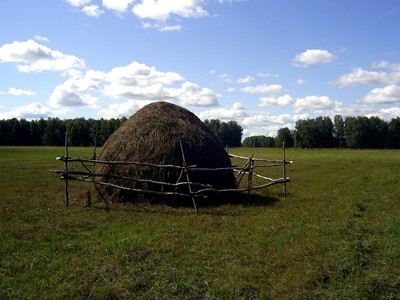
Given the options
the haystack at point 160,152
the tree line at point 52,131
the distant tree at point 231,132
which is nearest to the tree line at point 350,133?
the distant tree at point 231,132

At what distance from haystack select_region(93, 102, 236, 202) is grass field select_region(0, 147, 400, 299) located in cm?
100

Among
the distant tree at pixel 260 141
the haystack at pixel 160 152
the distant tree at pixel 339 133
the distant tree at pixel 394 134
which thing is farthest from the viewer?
the distant tree at pixel 260 141

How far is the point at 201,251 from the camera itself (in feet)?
26.2

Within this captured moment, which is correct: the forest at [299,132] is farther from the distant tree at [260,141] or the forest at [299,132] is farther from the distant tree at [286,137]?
the distant tree at [260,141]

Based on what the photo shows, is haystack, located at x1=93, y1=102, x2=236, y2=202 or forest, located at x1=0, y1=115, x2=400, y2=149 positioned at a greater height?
forest, located at x1=0, y1=115, x2=400, y2=149

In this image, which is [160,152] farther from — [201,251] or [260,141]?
[260,141]

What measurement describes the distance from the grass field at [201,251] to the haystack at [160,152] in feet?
3.29

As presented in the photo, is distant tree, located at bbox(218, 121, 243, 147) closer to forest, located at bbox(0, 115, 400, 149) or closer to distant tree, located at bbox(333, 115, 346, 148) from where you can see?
forest, located at bbox(0, 115, 400, 149)

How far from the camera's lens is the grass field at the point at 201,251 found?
6.13 metres

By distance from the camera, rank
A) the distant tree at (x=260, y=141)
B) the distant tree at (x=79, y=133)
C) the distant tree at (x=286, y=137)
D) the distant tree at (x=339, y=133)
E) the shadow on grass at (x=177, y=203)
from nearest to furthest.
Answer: the shadow on grass at (x=177, y=203), the distant tree at (x=79, y=133), the distant tree at (x=339, y=133), the distant tree at (x=286, y=137), the distant tree at (x=260, y=141)

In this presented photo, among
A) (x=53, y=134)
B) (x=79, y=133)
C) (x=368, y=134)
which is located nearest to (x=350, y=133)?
(x=368, y=134)

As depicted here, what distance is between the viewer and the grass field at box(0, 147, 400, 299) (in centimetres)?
613

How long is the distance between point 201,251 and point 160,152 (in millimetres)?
6191

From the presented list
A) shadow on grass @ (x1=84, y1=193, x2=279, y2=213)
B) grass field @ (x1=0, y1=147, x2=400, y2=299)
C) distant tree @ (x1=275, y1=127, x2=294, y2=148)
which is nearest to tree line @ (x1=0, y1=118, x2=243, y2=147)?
distant tree @ (x1=275, y1=127, x2=294, y2=148)
